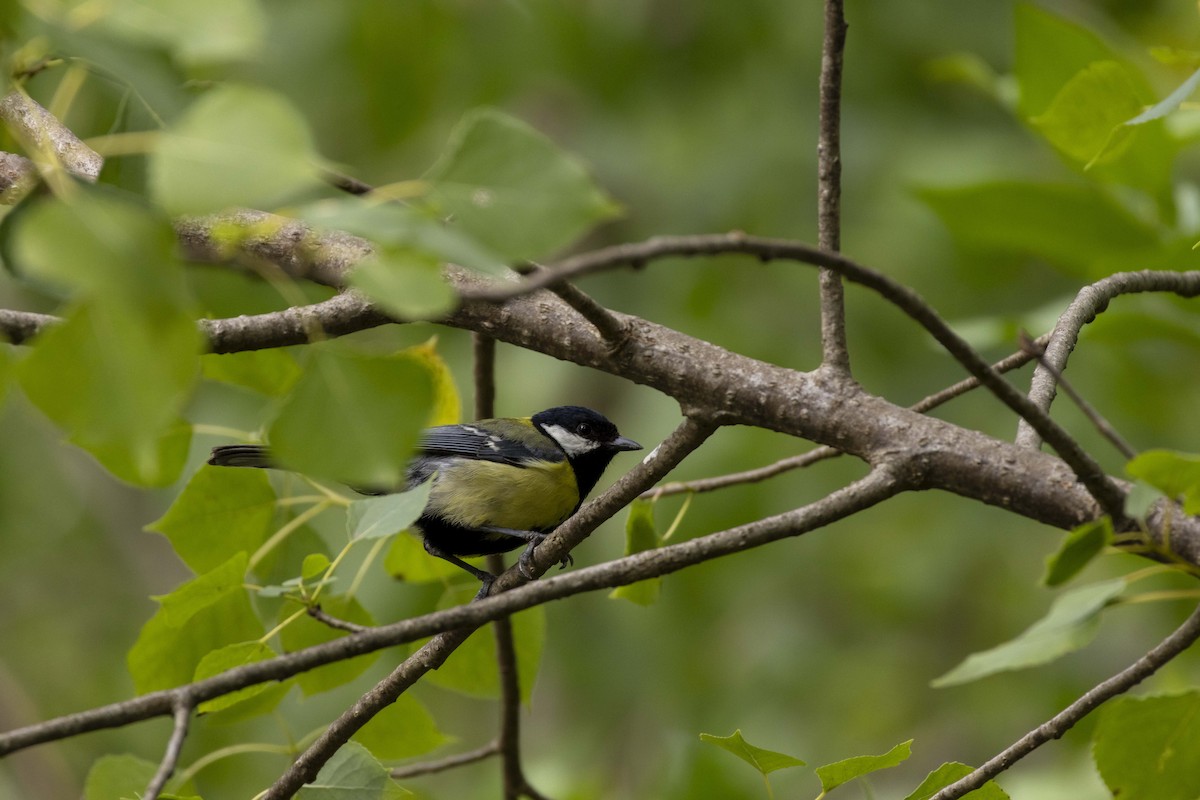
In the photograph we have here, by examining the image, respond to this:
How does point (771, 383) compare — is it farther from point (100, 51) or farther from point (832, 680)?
point (832, 680)

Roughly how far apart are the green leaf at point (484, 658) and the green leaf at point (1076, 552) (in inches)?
47.7

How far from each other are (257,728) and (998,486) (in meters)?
4.89

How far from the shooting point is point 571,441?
386cm

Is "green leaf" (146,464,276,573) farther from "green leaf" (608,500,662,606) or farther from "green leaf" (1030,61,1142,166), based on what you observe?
"green leaf" (1030,61,1142,166)

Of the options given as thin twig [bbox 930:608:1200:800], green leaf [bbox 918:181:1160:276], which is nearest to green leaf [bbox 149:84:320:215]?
thin twig [bbox 930:608:1200:800]

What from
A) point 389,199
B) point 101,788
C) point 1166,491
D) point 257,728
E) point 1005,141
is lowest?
point 257,728

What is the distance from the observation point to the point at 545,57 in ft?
18.4

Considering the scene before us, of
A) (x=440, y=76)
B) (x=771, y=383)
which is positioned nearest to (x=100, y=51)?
(x=771, y=383)

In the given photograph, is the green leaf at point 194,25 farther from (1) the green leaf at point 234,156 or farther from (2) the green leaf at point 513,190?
(2) the green leaf at point 513,190

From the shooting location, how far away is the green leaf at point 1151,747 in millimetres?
1611

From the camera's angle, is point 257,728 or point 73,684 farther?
point 73,684

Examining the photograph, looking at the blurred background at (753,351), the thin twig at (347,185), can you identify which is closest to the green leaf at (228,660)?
the thin twig at (347,185)

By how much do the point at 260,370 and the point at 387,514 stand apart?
71 centimetres

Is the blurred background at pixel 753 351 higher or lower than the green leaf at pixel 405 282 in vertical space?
lower
